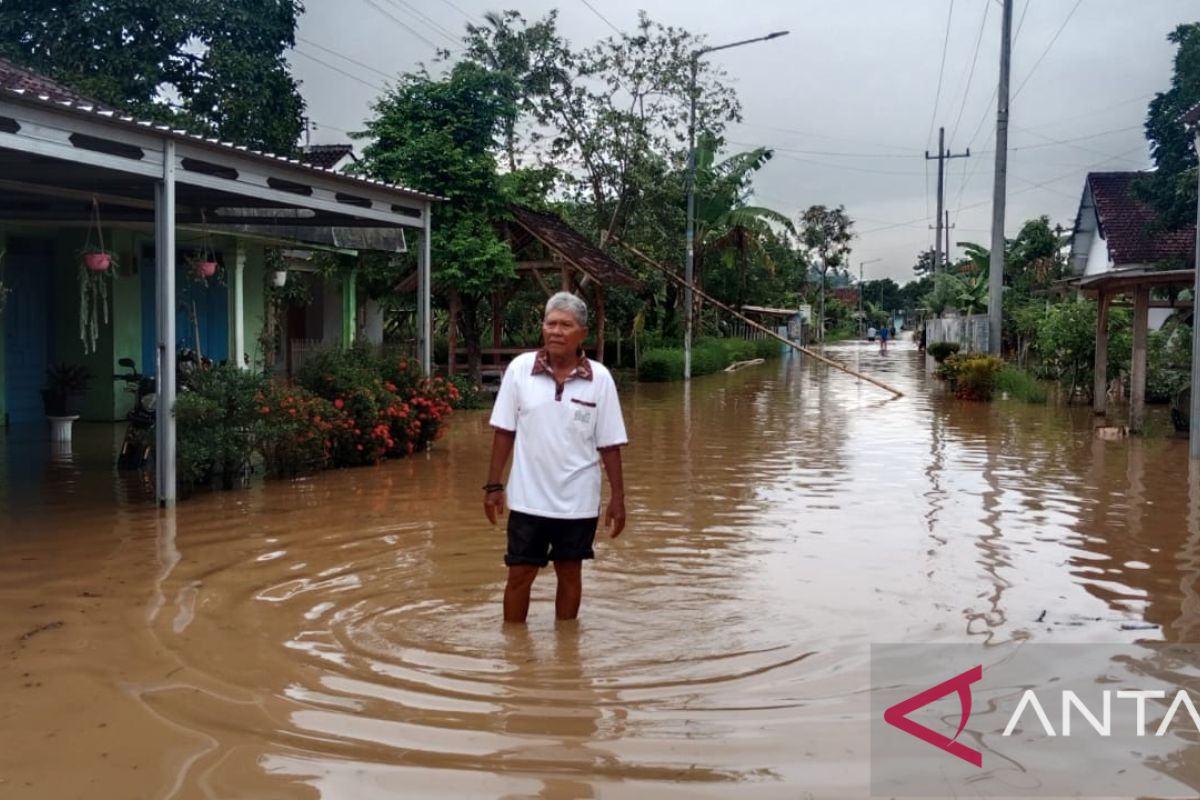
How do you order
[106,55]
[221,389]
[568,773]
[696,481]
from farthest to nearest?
[106,55], [696,481], [221,389], [568,773]

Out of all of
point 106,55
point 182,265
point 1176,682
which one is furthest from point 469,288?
point 1176,682

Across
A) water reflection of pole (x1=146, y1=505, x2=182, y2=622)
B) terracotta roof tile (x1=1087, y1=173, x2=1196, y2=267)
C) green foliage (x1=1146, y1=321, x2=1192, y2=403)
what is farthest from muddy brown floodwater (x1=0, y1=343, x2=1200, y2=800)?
terracotta roof tile (x1=1087, y1=173, x2=1196, y2=267)

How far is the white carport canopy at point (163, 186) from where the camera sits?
8094 mm

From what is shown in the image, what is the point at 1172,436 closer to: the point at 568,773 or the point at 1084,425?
the point at 1084,425

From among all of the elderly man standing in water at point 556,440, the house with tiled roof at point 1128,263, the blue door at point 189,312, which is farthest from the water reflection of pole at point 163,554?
the house with tiled roof at point 1128,263

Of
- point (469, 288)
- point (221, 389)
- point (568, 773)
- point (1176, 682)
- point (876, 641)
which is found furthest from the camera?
point (469, 288)

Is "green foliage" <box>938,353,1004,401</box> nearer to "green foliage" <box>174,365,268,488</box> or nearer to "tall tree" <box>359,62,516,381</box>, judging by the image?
Result: "tall tree" <box>359,62,516,381</box>

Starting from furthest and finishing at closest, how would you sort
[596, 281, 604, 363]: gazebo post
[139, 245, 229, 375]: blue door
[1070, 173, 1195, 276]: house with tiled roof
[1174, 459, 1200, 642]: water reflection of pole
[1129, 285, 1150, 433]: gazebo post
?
[1070, 173, 1195, 276]: house with tiled roof → [596, 281, 604, 363]: gazebo post → [1129, 285, 1150, 433]: gazebo post → [139, 245, 229, 375]: blue door → [1174, 459, 1200, 642]: water reflection of pole

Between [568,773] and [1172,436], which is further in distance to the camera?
[1172,436]

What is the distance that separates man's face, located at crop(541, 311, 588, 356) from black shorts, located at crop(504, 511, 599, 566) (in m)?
0.85

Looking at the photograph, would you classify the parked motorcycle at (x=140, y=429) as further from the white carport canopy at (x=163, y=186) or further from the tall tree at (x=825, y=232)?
the tall tree at (x=825, y=232)

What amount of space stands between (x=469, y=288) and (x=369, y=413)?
339 inches

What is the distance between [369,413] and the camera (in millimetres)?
12312

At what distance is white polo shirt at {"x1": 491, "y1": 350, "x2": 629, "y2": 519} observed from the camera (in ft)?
18.5
